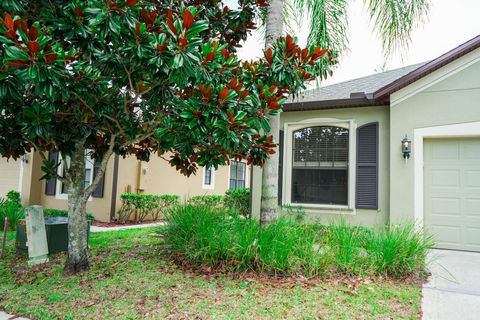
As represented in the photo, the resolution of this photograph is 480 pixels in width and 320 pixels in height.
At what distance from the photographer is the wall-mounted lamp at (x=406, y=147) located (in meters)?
6.59

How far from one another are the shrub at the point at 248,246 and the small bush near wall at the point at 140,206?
533cm

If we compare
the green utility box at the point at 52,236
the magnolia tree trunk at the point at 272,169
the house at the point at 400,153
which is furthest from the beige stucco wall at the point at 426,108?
the green utility box at the point at 52,236

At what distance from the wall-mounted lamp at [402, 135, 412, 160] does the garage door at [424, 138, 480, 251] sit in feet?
1.17

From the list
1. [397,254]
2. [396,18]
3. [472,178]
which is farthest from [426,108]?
[397,254]

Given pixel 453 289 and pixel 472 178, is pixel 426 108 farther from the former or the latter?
pixel 453 289

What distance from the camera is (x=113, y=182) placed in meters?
10.3

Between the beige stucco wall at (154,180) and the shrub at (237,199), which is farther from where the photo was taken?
the shrub at (237,199)

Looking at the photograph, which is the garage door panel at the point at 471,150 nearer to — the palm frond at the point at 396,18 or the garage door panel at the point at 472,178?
the garage door panel at the point at 472,178

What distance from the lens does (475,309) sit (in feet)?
11.6

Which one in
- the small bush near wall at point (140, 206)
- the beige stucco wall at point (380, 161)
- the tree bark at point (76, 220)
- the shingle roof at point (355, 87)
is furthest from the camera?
the small bush near wall at point (140, 206)

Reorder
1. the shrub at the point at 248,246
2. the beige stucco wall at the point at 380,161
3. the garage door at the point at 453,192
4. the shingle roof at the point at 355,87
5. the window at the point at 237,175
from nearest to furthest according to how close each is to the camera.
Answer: the shrub at the point at 248,246, the garage door at the point at 453,192, the beige stucco wall at the point at 380,161, the shingle roof at the point at 355,87, the window at the point at 237,175

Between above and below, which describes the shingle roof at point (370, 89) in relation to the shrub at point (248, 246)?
above

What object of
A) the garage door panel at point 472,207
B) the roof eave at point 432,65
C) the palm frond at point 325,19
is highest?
the palm frond at point 325,19

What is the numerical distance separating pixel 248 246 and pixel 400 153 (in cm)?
417
